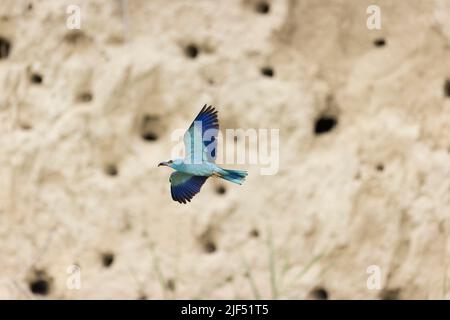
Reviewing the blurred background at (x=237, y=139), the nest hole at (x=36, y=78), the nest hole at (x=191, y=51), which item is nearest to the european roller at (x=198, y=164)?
the blurred background at (x=237, y=139)

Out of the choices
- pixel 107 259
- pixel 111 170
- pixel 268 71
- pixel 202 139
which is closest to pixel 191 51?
pixel 268 71

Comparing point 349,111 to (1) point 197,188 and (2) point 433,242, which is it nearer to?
(2) point 433,242

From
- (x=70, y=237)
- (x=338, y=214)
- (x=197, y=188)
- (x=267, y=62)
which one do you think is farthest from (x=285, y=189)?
(x=197, y=188)

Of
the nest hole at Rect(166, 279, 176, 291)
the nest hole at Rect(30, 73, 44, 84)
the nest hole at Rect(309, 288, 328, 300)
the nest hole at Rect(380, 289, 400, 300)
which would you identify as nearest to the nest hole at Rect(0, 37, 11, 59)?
the nest hole at Rect(30, 73, 44, 84)

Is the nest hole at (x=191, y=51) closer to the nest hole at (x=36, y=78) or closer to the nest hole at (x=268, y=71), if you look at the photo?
the nest hole at (x=268, y=71)

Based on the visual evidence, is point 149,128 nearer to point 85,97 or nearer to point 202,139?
Answer: point 85,97

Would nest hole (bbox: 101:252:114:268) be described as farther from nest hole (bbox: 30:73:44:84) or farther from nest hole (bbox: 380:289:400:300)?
nest hole (bbox: 380:289:400:300)
